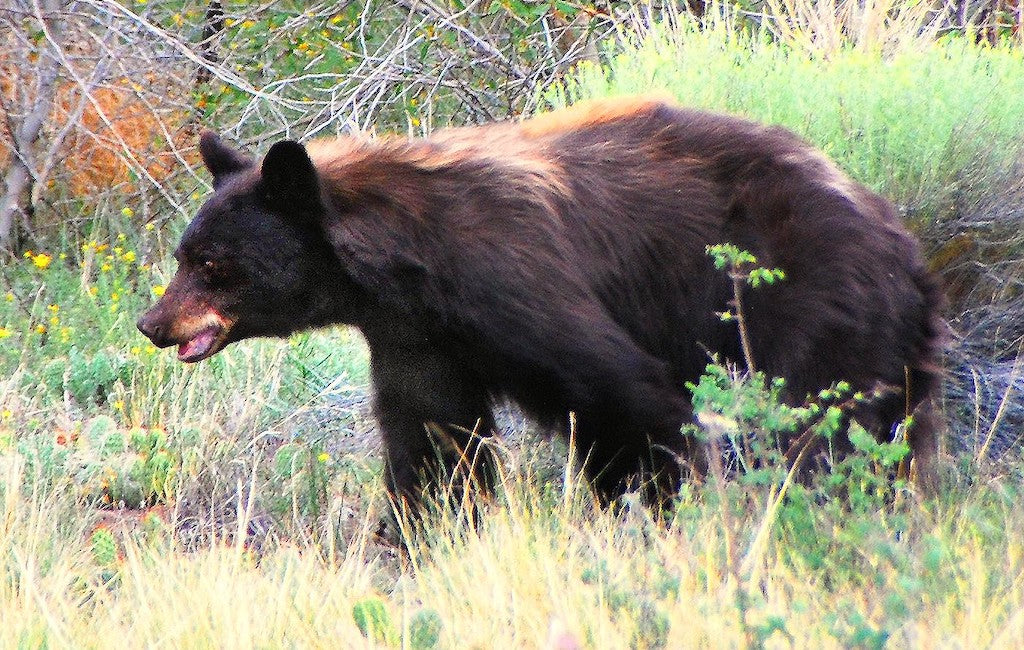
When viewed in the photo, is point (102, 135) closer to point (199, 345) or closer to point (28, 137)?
point (28, 137)

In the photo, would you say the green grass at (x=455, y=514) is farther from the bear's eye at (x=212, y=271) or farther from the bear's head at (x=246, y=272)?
the bear's eye at (x=212, y=271)

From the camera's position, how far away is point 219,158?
15.1 ft

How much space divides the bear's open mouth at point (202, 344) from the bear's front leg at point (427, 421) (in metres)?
0.52

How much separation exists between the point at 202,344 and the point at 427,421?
80 centimetres

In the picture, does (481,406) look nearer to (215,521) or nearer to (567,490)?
(567,490)

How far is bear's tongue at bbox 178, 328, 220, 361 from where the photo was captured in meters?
4.38

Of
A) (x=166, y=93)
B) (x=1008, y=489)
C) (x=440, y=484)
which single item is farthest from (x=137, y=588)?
(x=166, y=93)

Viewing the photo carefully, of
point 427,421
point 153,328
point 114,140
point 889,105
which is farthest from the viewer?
point 114,140

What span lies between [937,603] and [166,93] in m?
6.76

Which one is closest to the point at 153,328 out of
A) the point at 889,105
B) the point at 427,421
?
the point at 427,421

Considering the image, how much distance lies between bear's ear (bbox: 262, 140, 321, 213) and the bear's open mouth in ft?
1.56

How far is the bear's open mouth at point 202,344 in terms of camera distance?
14.4ft

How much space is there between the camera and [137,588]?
11.3ft

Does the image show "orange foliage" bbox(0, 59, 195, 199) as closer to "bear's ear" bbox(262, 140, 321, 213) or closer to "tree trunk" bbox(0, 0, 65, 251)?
"tree trunk" bbox(0, 0, 65, 251)
